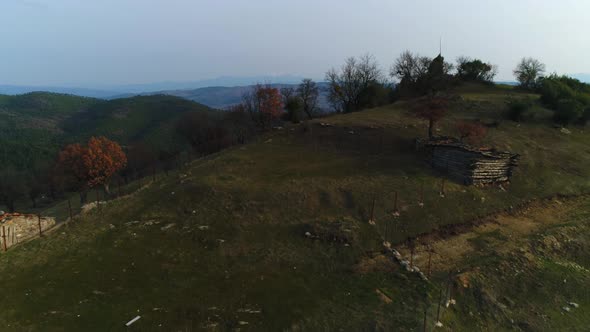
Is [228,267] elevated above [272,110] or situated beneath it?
situated beneath

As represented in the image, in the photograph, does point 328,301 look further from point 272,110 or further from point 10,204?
point 10,204

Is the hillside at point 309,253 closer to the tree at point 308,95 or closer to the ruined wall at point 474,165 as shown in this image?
the ruined wall at point 474,165

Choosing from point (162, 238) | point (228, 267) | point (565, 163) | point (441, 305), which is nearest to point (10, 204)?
point (162, 238)

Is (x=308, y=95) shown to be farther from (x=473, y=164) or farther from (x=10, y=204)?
(x=10, y=204)

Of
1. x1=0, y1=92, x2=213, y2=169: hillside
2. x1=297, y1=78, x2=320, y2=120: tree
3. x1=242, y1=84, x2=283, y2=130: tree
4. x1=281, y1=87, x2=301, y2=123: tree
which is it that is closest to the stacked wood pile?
x1=242, y1=84, x2=283, y2=130: tree

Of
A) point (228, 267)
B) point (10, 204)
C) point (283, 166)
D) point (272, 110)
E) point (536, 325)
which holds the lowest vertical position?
point (10, 204)
